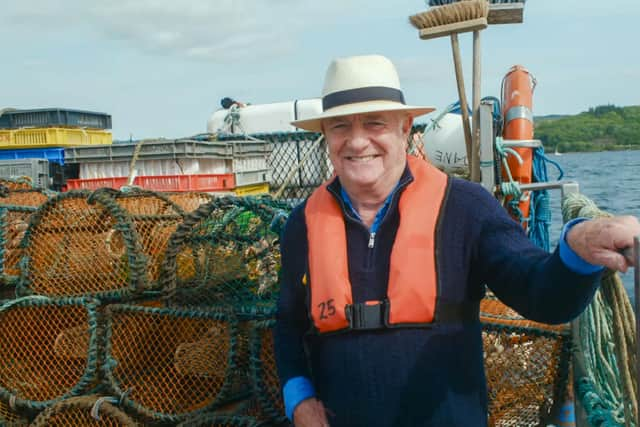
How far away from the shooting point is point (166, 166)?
598 centimetres

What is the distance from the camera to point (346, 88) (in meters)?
2.07

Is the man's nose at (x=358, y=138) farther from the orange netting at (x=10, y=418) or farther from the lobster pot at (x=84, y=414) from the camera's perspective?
the orange netting at (x=10, y=418)

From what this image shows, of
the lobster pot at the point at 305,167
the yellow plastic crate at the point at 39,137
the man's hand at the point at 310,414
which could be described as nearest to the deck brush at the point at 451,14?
the lobster pot at the point at 305,167

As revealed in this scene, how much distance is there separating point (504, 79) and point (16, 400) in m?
4.42

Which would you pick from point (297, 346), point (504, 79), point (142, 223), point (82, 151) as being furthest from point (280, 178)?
point (297, 346)

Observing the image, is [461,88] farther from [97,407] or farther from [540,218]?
[97,407]

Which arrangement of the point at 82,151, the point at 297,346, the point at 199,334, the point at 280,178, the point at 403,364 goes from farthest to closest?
Answer: the point at 280,178 < the point at 82,151 < the point at 199,334 < the point at 297,346 < the point at 403,364

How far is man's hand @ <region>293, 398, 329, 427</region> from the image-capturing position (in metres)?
2.03

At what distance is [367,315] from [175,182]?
402cm

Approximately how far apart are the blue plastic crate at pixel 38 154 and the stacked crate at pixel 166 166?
43cm

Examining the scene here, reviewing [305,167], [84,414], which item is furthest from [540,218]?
[305,167]

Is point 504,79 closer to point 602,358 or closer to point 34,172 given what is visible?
point 602,358

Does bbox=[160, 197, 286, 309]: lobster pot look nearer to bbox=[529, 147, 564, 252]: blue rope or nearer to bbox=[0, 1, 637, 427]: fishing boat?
bbox=[0, 1, 637, 427]: fishing boat

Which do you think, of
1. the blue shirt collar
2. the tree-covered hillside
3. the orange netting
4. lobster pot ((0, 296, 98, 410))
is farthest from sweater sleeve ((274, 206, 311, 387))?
the tree-covered hillside
